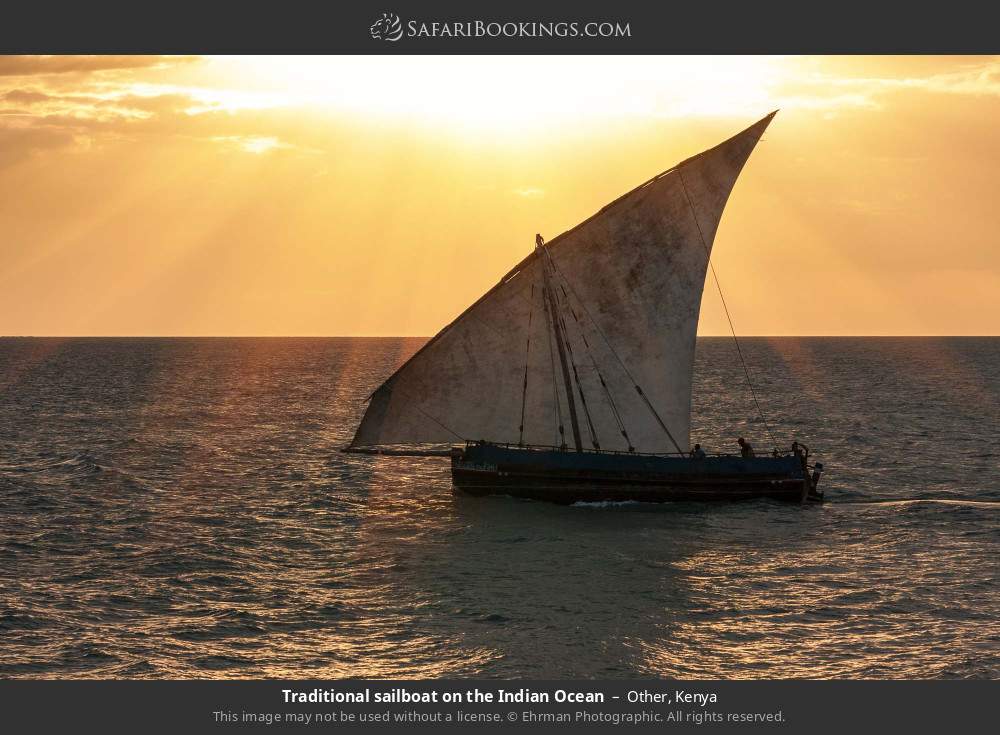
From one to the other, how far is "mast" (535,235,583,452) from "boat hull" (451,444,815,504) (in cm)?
121

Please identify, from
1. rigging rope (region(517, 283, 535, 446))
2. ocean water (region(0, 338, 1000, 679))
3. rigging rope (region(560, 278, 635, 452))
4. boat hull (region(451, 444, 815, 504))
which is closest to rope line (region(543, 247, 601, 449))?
rigging rope (region(560, 278, 635, 452))

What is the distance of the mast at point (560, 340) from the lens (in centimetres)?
4591

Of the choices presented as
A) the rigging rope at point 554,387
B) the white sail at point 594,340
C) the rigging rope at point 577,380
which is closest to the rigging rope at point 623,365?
the white sail at point 594,340

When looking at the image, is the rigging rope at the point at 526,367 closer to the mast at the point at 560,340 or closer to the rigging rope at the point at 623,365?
the mast at the point at 560,340

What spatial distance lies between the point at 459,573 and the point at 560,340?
15091mm

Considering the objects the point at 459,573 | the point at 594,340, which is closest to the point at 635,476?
the point at 594,340

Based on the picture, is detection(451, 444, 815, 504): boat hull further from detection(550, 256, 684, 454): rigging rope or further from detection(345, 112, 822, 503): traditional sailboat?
detection(550, 256, 684, 454): rigging rope

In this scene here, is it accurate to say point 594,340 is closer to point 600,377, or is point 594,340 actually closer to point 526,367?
point 600,377

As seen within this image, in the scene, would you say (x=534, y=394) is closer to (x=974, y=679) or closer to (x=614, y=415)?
(x=614, y=415)

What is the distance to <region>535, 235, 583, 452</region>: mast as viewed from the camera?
45906mm

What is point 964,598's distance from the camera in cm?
3061

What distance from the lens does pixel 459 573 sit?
33781 mm
